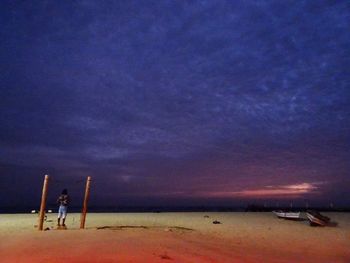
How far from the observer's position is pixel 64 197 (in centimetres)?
1961

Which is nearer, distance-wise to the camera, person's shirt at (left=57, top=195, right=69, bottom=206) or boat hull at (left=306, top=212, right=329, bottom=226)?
person's shirt at (left=57, top=195, right=69, bottom=206)

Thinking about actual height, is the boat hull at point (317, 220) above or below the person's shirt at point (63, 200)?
below

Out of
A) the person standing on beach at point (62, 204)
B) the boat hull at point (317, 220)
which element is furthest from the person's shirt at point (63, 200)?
the boat hull at point (317, 220)

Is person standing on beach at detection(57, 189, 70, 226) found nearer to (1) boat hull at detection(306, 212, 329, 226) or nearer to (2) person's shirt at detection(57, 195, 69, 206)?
(2) person's shirt at detection(57, 195, 69, 206)

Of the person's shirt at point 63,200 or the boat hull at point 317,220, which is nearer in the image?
the person's shirt at point 63,200

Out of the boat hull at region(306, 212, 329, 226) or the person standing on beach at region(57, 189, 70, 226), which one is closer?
the person standing on beach at region(57, 189, 70, 226)

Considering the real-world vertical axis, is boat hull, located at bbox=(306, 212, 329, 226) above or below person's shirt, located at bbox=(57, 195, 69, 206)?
below

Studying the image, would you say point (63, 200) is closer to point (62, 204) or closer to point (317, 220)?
point (62, 204)

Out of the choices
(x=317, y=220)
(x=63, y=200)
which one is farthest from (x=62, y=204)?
(x=317, y=220)

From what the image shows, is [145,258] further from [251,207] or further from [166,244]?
[251,207]

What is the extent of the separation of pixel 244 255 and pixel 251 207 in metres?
81.3

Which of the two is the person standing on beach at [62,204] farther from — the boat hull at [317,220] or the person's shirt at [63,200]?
the boat hull at [317,220]

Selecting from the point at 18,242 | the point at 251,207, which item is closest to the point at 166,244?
the point at 18,242

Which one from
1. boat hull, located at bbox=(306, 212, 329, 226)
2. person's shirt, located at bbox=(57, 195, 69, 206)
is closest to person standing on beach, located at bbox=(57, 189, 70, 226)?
person's shirt, located at bbox=(57, 195, 69, 206)
